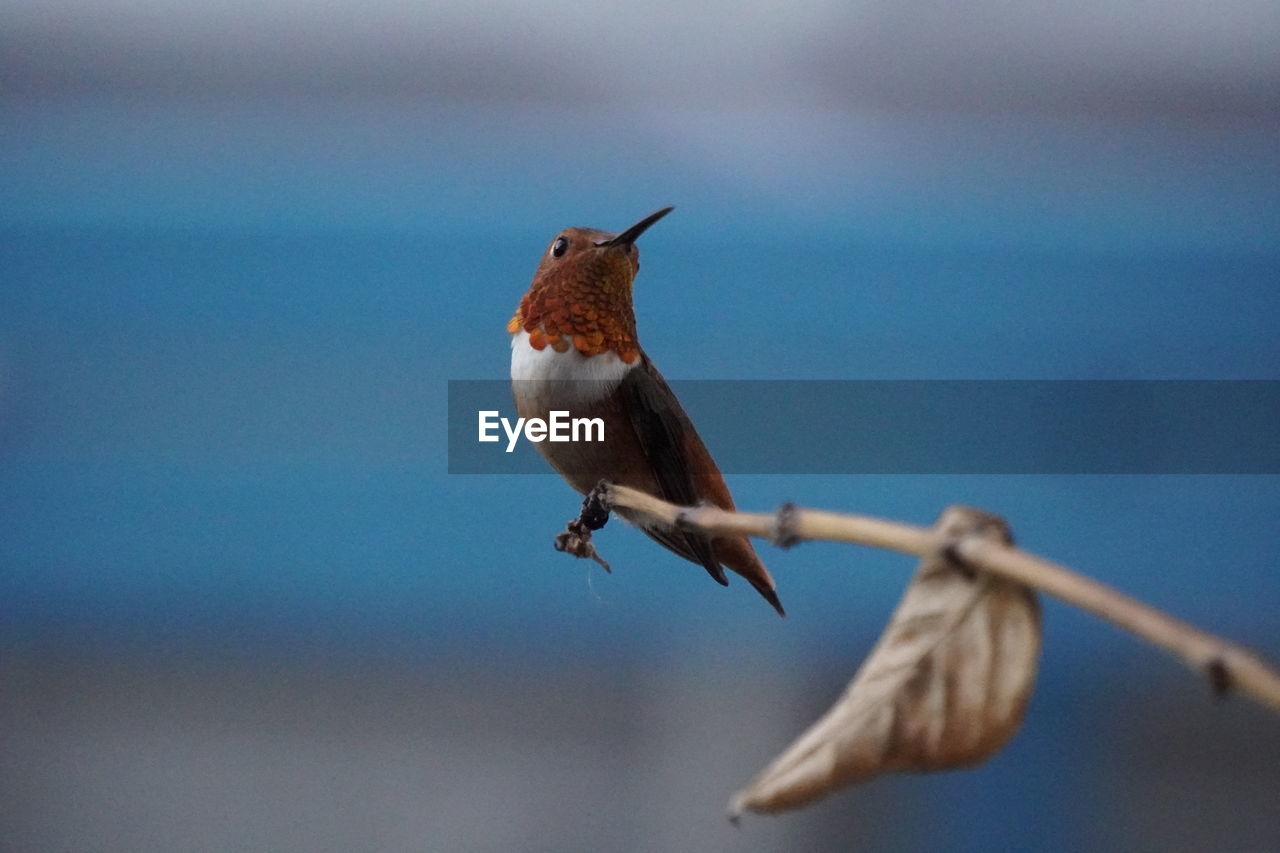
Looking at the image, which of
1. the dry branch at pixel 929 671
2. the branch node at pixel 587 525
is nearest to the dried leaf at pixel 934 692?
the dry branch at pixel 929 671

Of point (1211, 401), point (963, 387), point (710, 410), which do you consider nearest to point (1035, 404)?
point (963, 387)

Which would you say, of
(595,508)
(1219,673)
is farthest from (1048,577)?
(595,508)

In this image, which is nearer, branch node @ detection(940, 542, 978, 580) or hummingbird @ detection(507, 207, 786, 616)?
branch node @ detection(940, 542, 978, 580)

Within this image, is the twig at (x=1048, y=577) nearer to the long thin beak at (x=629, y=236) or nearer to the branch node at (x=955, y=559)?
the branch node at (x=955, y=559)

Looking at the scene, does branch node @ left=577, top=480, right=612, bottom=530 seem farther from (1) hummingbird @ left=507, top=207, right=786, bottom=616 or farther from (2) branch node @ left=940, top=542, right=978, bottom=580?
(2) branch node @ left=940, top=542, right=978, bottom=580

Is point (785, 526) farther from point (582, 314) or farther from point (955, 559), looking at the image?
point (582, 314)

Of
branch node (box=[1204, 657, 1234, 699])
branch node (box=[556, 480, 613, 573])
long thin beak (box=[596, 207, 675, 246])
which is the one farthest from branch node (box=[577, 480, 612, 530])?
branch node (box=[1204, 657, 1234, 699])
